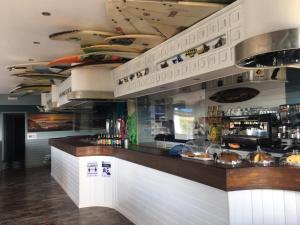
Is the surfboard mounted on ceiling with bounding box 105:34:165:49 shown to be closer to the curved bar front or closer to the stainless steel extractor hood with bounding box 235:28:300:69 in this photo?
the curved bar front

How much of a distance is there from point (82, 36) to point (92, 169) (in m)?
2.28

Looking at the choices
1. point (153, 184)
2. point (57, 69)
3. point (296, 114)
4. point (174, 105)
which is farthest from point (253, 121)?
point (57, 69)

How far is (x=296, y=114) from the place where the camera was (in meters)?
4.41

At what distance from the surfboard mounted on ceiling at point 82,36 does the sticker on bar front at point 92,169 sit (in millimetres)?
2068

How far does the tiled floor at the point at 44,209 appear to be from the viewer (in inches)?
173

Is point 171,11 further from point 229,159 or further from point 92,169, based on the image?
Result: point 92,169

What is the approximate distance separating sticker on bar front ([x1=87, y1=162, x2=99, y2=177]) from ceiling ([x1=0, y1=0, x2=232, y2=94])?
1960 mm

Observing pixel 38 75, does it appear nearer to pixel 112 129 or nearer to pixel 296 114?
pixel 112 129

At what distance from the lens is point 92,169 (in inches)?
198

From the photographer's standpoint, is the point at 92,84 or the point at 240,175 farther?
the point at 92,84

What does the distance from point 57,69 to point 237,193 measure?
4844 mm

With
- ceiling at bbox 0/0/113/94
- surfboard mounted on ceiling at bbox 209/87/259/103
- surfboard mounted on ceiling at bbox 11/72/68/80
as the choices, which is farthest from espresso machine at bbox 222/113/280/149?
surfboard mounted on ceiling at bbox 11/72/68/80

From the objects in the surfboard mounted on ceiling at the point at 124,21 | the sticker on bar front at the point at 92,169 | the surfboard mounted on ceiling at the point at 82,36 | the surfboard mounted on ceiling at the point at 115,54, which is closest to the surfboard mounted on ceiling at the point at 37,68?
the surfboard mounted on ceiling at the point at 115,54

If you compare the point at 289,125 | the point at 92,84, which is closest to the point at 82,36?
the point at 92,84
